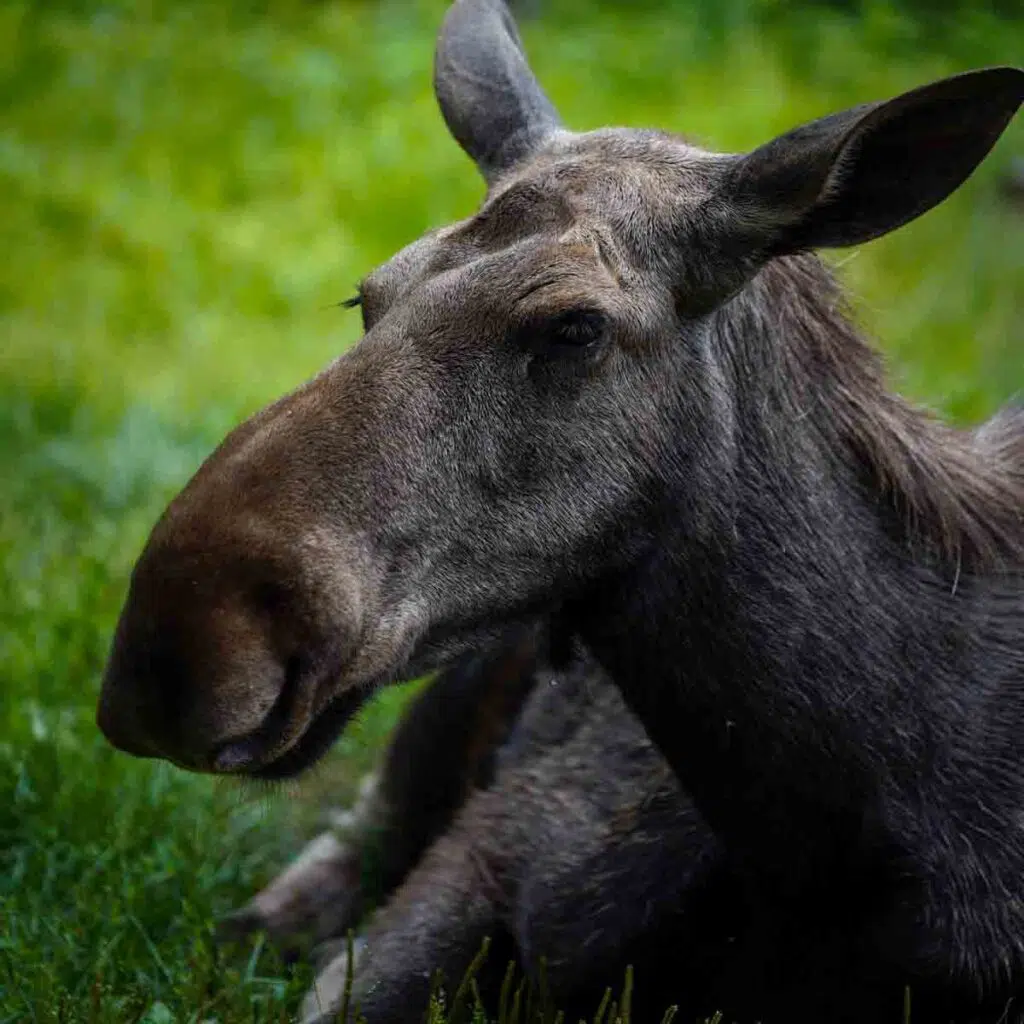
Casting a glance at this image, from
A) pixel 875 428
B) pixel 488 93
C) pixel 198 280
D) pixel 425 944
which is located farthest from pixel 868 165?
pixel 198 280

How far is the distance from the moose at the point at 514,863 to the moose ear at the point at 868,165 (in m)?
0.95

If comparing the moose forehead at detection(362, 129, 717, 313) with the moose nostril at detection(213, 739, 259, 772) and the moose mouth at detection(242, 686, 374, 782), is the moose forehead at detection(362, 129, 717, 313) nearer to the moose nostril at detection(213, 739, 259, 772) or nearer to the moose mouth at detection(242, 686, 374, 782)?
the moose mouth at detection(242, 686, 374, 782)

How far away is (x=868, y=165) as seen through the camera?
11.0 ft

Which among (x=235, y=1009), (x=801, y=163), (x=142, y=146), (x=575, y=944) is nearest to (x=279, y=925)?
(x=235, y=1009)

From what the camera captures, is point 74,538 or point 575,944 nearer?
point 575,944

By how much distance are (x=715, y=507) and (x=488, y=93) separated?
48.3 inches

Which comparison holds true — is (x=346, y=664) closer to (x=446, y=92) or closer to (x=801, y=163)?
(x=801, y=163)

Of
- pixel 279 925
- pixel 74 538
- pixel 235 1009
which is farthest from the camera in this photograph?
pixel 74 538

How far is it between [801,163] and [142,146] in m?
7.95

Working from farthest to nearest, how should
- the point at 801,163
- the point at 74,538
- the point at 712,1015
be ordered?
the point at 74,538, the point at 712,1015, the point at 801,163

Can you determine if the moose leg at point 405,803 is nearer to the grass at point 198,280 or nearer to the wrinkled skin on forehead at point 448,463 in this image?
the grass at point 198,280

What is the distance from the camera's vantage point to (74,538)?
6602 mm

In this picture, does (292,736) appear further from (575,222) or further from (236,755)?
(575,222)

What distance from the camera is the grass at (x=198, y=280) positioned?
455 centimetres
